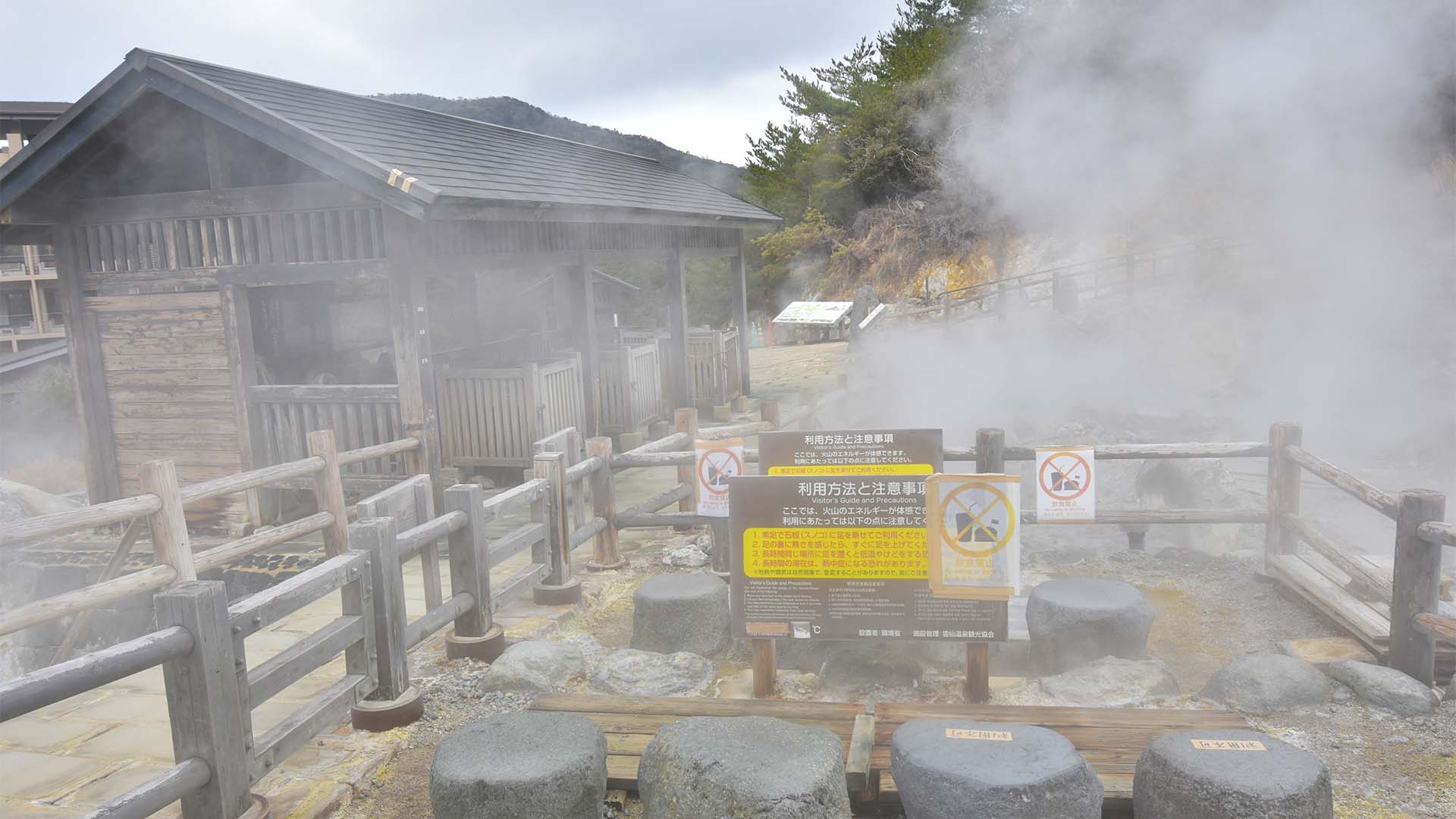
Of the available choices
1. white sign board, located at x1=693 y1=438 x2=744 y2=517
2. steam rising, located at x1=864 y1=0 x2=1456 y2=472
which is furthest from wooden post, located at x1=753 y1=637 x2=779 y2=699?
steam rising, located at x1=864 y1=0 x2=1456 y2=472

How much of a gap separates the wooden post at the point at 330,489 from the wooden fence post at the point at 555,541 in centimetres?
139

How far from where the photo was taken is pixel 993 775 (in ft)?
10.1

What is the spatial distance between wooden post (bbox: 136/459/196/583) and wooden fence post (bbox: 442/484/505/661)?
56.7 inches

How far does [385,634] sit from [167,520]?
170 cm

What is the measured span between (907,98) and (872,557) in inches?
1079

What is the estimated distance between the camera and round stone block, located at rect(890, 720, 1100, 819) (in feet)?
9.90

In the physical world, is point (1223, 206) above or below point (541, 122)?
below

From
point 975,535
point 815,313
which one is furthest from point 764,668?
point 815,313

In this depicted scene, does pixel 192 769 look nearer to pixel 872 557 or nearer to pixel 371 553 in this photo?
pixel 371 553

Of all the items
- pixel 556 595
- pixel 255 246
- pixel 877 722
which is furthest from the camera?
pixel 255 246

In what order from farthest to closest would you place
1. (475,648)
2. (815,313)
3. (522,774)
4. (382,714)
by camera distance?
(815,313) → (475,648) → (382,714) → (522,774)

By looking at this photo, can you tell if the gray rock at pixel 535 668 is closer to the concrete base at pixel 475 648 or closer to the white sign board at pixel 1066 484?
the concrete base at pixel 475 648

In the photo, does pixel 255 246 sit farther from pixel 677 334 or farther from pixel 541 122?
pixel 541 122

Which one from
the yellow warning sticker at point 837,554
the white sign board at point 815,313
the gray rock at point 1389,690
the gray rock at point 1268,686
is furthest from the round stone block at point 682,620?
the white sign board at point 815,313
